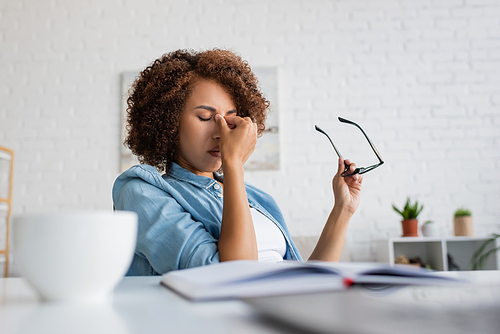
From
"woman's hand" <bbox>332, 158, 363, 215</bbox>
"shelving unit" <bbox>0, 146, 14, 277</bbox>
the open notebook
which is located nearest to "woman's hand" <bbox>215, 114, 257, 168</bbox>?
"woman's hand" <bbox>332, 158, 363, 215</bbox>

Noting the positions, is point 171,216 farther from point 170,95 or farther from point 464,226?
point 464,226

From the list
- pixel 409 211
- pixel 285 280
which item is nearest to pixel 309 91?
pixel 409 211

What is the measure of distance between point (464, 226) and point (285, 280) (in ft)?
8.88

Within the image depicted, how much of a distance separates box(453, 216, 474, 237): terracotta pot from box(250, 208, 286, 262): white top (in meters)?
1.98

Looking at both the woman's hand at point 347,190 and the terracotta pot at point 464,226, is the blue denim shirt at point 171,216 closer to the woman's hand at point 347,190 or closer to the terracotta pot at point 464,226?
the woman's hand at point 347,190

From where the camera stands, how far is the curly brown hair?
118 centimetres

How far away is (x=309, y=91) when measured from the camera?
307 centimetres

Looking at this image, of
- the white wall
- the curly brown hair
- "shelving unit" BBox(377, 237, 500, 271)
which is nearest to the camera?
the curly brown hair

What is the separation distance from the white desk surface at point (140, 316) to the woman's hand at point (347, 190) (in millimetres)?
898

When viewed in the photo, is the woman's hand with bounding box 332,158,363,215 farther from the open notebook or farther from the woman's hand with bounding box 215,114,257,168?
the open notebook

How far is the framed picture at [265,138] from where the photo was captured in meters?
2.97

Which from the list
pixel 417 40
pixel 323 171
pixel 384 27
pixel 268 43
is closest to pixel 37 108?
pixel 268 43

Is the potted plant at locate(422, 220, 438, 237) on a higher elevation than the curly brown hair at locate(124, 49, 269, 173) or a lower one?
lower

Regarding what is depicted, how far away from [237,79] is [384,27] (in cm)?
234
